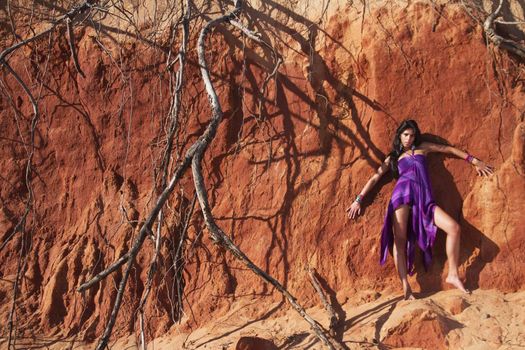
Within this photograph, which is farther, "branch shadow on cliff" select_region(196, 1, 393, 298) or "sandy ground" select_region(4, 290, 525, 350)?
"branch shadow on cliff" select_region(196, 1, 393, 298)

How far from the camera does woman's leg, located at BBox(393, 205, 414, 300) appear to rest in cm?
464

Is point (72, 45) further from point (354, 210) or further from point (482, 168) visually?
point (482, 168)

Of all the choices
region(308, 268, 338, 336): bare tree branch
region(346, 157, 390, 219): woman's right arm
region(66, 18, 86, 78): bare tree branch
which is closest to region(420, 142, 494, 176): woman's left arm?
region(346, 157, 390, 219): woman's right arm

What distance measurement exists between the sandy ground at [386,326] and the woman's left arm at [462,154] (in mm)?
908

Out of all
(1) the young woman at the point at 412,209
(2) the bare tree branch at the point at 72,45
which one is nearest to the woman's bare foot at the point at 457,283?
(1) the young woman at the point at 412,209

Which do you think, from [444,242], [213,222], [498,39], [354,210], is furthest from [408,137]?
[213,222]

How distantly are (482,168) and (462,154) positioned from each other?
19 centimetres

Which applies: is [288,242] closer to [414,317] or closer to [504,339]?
[414,317]

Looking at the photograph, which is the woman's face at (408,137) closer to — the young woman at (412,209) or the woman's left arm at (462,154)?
the young woman at (412,209)

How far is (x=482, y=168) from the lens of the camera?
480 cm

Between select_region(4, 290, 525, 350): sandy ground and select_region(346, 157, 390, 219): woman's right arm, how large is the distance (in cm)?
62

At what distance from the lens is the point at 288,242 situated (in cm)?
507

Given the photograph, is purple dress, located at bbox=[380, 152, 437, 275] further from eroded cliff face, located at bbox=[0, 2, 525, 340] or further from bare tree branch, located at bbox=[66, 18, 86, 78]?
bare tree branch, located at bbox=[66, 18, 86, 78]

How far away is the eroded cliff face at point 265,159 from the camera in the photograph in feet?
16.1
